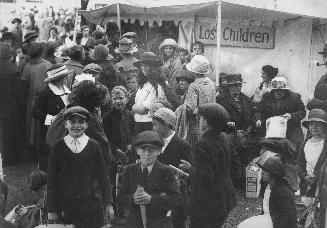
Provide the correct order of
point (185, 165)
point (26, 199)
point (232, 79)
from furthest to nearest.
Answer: point (232, 79) < point (26, 199) < point (185, 165)

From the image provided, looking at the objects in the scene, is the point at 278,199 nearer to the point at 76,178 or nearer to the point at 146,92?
the point at 76,178

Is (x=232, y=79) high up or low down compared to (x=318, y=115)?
up

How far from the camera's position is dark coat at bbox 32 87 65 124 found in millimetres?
3908

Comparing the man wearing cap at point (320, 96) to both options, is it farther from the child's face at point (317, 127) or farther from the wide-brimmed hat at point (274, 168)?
the wide-brimmed hat at point (274, 168)

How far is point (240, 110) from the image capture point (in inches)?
209

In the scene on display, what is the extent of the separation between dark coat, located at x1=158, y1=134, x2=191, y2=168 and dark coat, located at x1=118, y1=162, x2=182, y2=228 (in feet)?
1.36

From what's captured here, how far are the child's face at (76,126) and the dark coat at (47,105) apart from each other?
80cm

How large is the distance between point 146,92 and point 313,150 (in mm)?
1646

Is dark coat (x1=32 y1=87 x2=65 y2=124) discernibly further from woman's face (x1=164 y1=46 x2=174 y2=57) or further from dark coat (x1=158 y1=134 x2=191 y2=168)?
woman's face (x1=164 y1=46 x2=174 y2=57)

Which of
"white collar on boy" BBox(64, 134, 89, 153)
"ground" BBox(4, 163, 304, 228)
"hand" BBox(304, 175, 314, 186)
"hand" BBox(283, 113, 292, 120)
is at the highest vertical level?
"white collar on boy" BBox(64, 134, 89, 153)

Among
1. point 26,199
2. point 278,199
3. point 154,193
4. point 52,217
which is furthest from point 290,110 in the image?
point 52,217

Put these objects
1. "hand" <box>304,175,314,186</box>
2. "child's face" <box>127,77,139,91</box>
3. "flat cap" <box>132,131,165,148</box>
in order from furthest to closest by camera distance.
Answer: "child's face" <box>127,77,139,91</box> → "hand" <box>304,175,314,186</box> → "flat cap" <box>132,131,165,148</box>

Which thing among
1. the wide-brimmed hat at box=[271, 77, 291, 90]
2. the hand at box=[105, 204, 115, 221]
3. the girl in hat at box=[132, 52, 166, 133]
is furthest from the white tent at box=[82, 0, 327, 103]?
the hand at box=[105, 204, 115, 221]

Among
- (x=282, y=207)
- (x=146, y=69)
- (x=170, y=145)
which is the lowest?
(x=282, y=207)
